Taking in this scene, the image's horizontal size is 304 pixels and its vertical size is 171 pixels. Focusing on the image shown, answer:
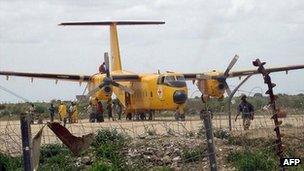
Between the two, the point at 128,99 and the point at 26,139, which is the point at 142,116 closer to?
the point at 128,99

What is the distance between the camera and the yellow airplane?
121 ft

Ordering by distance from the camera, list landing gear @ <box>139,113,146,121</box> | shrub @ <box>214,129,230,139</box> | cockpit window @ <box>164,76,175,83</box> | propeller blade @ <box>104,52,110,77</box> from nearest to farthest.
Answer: shrub @ <box>214,129,230,139</box> → cockpit window @ <box>164,76,175,83</box> → propeller blade @ <box>104,52,110,77</box> → landing gear @ <box>139,113,146,121</box>

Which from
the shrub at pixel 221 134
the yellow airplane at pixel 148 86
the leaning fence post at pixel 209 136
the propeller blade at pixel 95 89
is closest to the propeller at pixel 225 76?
the yellow airplane at pixel 148 86

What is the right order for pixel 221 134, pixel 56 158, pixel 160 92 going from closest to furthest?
pixel 56 158 < pixel 221 134 < pixel 160 92

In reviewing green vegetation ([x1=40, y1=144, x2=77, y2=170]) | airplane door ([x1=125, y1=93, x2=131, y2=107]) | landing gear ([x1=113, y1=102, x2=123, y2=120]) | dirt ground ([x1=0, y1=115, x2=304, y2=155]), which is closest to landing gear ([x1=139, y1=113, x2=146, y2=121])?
airplane door ([x1=125, y1=93, x2=131, y2=107])

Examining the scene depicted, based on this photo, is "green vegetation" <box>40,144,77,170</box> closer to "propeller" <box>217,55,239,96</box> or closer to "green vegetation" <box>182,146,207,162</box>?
"green vegetation" <box>182,146,207,162</box>

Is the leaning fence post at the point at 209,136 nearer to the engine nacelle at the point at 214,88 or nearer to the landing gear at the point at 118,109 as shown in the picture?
the engine nacelle at the point at 214,88

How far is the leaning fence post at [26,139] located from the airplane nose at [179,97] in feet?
90.9

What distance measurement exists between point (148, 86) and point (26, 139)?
30.7m

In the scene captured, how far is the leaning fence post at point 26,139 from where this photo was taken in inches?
334

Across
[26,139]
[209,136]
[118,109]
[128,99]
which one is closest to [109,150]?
[209,136]

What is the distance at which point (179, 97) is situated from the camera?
3619 centimetres

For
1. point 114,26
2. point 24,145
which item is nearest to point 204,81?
point 114,26

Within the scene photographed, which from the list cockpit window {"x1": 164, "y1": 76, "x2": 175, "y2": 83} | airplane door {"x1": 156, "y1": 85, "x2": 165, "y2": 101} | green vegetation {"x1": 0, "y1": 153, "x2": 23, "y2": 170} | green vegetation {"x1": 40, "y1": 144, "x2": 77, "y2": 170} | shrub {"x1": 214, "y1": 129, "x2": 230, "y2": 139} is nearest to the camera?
green vegetation {"x1": 0, "y1": 153, "x2": 23, "y2": 170}
